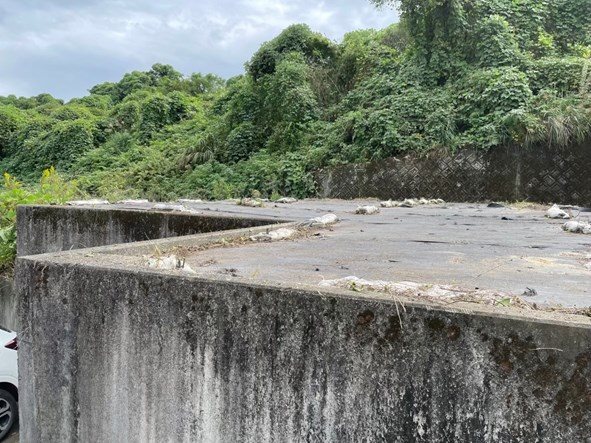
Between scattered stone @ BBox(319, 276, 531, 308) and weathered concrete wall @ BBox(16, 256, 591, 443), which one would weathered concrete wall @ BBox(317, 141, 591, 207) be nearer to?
scattered stone @ BBox(319, 276, 531, 308)

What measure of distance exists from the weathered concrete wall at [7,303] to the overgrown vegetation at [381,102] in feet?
18.8

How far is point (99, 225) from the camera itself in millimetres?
5777

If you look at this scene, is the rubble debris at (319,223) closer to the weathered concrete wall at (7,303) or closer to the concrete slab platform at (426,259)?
the concrete slab platform at (426,259)

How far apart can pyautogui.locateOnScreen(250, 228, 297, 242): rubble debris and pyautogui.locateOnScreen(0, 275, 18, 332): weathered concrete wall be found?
5561 millimetres

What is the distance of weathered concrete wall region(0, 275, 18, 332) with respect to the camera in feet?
25.2

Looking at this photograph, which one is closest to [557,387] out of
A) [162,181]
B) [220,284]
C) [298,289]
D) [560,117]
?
[298,289]

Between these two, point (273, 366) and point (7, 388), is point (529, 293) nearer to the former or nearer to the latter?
point (273, 366)

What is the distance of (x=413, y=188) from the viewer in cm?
1144

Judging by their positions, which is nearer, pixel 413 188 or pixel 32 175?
pixel 413 188

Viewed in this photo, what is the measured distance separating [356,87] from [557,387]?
15073 mm

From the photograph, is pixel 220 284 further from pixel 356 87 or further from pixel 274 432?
pixel 356 87

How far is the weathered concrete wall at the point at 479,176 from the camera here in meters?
9.66

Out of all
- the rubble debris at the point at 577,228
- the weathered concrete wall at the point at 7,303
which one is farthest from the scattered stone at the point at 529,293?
the weathered concrete wall at the point at 7,303

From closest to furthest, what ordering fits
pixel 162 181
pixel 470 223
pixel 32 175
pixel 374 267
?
pixel 374 267 → pixel 470 223 → pixel 162 181 → pixel 32 175
